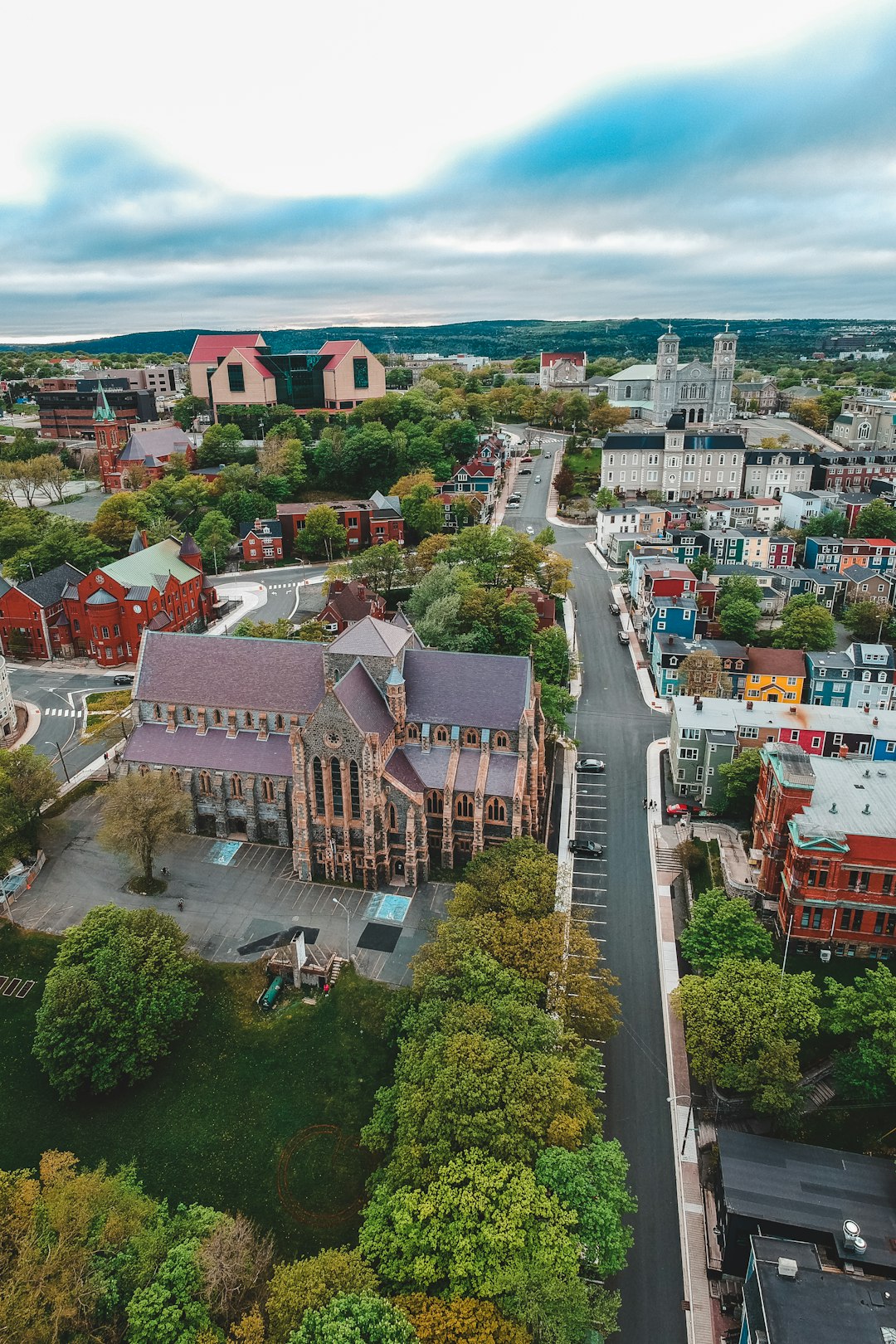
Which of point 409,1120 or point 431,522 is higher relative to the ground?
point 431,522

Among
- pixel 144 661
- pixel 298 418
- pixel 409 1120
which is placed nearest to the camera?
pixel 409 1120

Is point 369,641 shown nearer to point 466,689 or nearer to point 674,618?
point 466,689

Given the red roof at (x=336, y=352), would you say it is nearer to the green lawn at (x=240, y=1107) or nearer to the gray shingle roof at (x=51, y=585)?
the gray shingle roof at (x=51, y=585)

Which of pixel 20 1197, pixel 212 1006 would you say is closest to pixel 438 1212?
pixel 20 1197

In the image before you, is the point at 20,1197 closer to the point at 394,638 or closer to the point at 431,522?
the point at 394,638

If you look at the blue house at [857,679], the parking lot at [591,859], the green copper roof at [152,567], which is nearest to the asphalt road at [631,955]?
the parking lot at [591,859]

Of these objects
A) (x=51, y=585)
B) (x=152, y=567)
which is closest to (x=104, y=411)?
(x=51, y=585)
